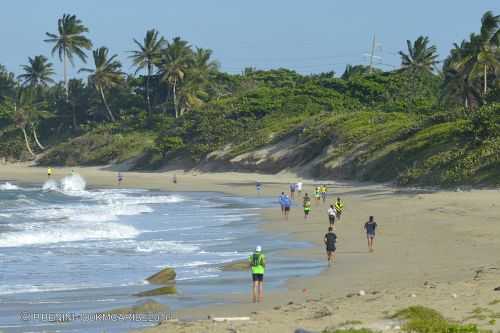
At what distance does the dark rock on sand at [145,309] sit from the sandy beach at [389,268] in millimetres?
403

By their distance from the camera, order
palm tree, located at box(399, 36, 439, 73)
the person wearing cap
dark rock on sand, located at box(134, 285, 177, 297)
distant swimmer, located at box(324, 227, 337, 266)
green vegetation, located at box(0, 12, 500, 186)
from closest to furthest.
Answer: the person wearing cap, dark rock on sand, located at box(134, 285, 177, 297), distant swimmer, located at box(324, 227, 337, 266), green vegetation, located at box(0, 12, 500, 186), palm tree, located at box(399, 36, 439, 73)

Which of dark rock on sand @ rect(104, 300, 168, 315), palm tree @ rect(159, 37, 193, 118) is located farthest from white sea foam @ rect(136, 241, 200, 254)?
palm tree @ rect(159, 37, 193, 118)

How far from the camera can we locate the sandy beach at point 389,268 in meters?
12.2

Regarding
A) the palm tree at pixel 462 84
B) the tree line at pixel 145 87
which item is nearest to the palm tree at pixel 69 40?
the tree line at pixel 145 87

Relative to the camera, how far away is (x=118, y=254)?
75.6 ft

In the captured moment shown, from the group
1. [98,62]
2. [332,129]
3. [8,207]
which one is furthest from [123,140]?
[8,207]

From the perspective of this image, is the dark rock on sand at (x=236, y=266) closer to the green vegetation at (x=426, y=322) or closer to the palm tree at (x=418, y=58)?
the green vegetation at (x=426, y=322)

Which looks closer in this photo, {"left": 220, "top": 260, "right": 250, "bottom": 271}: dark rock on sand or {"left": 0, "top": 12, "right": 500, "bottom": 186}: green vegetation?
{"left": 220, "top": 260, "right": 250, "bottom": 271}: dark rock on sand

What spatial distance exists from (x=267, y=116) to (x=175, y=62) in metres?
14.8

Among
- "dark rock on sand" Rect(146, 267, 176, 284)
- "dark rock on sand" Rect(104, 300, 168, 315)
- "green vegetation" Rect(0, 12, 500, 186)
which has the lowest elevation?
"dark rock on sand" Rect(104, 300, 168, 315)

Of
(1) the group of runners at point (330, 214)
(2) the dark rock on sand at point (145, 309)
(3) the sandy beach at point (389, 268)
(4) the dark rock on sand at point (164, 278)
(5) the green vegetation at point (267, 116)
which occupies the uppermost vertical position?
(5) the green vegetation at point (267, 116)

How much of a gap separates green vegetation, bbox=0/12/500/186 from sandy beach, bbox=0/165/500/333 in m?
6.84

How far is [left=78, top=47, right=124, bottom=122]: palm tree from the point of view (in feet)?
293

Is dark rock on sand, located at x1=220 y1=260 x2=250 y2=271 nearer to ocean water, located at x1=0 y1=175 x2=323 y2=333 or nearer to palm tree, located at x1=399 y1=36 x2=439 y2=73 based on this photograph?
ocean water, located at x1=0 y1=175 x2=323 y2=333
